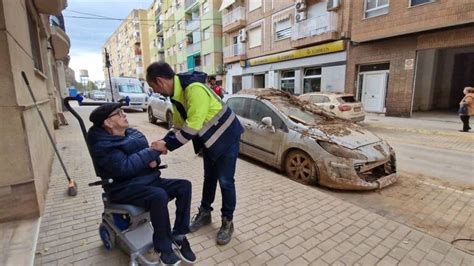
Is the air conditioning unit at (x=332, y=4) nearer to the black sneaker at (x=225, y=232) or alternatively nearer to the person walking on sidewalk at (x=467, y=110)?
the person walking on sidewalk at (x=467, y=110)

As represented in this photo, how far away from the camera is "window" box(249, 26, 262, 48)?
21.4m

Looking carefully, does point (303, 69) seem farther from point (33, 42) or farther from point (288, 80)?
point (33, 42)

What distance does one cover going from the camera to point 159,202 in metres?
2.06

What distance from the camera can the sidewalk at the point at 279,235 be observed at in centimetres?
249

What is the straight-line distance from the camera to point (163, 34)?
41844 mm

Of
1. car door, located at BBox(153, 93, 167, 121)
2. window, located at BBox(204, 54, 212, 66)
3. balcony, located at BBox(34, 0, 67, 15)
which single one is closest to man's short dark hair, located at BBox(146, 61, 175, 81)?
balcony, located at BBox(34, 0, 67, 15)

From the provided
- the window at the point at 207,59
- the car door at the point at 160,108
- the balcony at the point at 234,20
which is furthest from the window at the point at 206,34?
the car door at the point at 160,108

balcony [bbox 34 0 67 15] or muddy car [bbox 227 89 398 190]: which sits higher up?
balcony [bbox 34 0 67 15]

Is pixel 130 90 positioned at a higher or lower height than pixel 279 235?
higher

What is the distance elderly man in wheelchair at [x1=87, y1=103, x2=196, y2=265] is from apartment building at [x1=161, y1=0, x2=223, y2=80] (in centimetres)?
2568

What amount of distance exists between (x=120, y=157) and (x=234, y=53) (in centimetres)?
2354

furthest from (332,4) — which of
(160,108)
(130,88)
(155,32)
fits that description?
(155,32)

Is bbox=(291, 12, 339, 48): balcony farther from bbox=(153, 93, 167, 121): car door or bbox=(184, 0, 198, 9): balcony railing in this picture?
bbox=(184, 0, 198, 9): balcony railing

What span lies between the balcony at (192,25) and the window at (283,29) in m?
13.4
